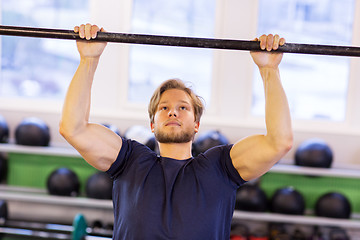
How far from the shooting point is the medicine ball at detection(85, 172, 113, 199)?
4156 mm

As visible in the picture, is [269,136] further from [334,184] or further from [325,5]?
[325,5]

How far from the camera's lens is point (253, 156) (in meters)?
1.59

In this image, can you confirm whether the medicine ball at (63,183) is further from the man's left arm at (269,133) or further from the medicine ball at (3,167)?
the man's left arm at (269,133)

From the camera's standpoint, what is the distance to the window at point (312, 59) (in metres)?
4.54

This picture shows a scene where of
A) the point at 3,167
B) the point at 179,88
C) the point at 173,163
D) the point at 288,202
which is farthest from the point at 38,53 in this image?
the point at 173,163

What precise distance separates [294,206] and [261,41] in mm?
2798

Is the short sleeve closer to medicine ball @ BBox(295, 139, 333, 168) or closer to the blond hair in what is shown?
the blond hair

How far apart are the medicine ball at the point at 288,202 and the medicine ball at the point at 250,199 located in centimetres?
13

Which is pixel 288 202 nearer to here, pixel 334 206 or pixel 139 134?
pixel 334 206

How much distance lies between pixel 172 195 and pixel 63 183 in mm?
2922

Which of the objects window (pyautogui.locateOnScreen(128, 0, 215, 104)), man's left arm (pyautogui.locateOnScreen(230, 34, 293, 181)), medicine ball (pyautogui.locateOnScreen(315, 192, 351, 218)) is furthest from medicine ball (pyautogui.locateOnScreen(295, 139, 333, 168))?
man's left arm (pyautogui.locateOnScreen(230, 34, 293, 181))

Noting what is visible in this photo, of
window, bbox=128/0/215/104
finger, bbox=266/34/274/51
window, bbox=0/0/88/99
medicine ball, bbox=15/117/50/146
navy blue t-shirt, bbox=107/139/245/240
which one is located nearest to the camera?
navy blue t-shirt, bbox=107/139/245/240

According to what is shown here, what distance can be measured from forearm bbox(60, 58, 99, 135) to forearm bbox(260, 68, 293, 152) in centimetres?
71

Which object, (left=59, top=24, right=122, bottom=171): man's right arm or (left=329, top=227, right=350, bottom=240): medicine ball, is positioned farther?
(left=329, top=227, right=350, bottom=240): medicine ball
